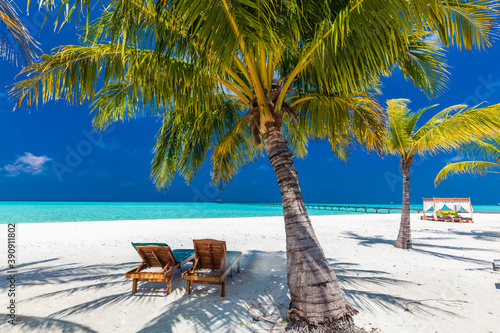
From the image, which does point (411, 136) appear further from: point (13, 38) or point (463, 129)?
point (13, 38)

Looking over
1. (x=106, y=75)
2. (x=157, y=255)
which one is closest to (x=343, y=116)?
(x=106, y=75)

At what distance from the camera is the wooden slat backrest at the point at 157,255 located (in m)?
4.54

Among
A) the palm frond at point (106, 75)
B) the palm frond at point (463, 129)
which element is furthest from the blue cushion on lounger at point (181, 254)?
the palm frond at point (463, 129)

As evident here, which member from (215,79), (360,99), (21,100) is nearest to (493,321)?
(360,99)

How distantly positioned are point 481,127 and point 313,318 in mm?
5208

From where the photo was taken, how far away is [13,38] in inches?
139

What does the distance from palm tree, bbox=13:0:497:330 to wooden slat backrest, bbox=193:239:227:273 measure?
1.58m

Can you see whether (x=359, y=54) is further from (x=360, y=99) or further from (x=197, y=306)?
(x=197, y=306)

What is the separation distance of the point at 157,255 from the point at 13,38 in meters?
4.23

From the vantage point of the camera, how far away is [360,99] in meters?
4.80

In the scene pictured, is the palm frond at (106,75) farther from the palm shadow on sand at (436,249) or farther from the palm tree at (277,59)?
the palm shadow on sand at (436,249)

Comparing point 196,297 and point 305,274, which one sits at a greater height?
point 305,274

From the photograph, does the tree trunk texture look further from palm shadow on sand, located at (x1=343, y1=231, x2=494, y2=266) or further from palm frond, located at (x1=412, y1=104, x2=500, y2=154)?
palm frond, located at (x1=412, y1=104, x2=500, y2=154)

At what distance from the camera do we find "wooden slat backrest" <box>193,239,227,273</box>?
15.2 ft
